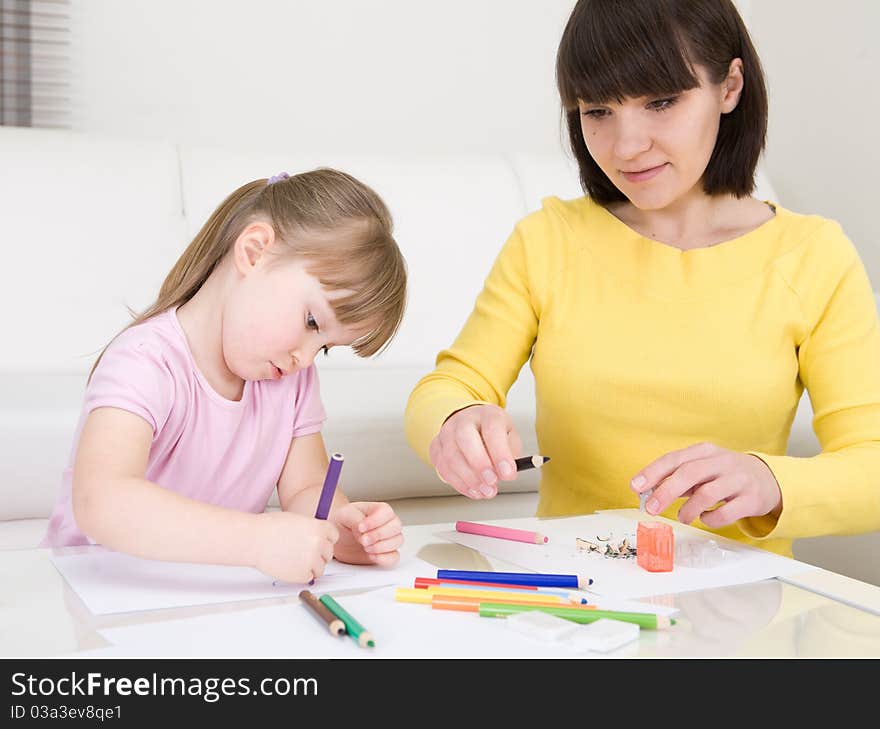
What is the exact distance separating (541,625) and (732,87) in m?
0.77

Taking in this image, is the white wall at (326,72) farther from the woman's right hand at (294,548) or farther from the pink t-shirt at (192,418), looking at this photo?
the woman's right hand at (294,548)

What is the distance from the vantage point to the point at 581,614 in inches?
25.7

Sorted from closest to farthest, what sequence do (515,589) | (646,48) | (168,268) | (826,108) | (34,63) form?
1. (515,589)
2. (646,48)
3. (168,268)
4. (34,63)
5. (826,108)

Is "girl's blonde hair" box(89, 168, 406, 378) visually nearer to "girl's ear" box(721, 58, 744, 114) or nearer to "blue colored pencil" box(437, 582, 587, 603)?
"blue colored pencil" box(437, 582, 587, 603)

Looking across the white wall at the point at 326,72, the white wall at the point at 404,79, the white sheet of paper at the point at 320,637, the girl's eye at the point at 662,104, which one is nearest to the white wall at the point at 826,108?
the white wall at the point at 404,79

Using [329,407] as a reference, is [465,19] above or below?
above

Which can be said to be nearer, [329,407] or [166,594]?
[166,594]

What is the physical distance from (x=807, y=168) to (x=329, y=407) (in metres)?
1.60

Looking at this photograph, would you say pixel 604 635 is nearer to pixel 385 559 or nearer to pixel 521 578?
pixel 521 578

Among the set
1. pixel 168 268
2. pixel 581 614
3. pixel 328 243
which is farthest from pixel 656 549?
pixel 168 268

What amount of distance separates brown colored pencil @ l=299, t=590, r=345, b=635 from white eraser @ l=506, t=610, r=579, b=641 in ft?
0.34
